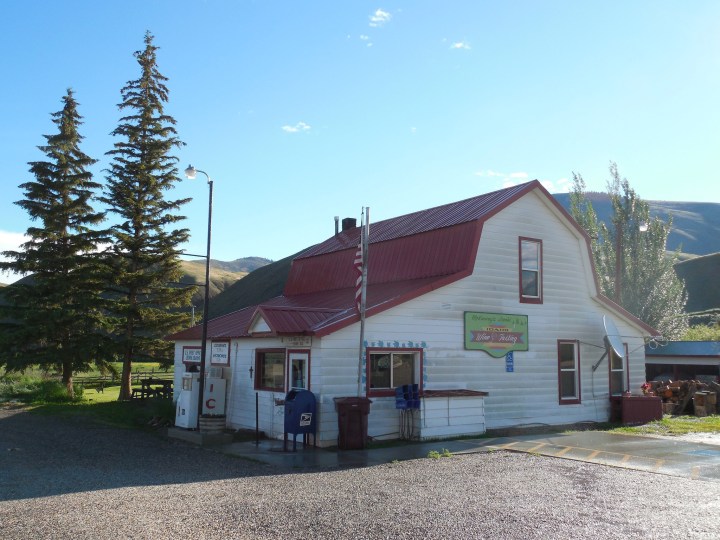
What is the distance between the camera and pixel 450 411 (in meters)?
16.4

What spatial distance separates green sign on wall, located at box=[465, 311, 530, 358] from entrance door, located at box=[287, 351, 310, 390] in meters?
4.69

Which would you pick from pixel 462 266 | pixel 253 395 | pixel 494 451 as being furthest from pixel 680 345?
pixel 253 395

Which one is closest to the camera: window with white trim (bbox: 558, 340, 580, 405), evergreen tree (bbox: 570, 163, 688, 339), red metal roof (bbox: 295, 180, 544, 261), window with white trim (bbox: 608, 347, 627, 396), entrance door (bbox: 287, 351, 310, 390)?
entrance door (bbox: 287, 351, 310, 390)

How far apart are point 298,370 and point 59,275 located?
664 inches

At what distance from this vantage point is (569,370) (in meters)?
20.2

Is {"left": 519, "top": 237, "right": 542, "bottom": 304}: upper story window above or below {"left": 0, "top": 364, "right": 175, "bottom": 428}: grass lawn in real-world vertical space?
above

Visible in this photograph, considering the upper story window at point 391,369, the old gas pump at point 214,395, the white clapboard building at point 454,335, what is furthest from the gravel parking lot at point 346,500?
the old gas pump at point 214,395

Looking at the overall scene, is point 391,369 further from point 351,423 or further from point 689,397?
point 689,397

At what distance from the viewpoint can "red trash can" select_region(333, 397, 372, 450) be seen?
14.6m

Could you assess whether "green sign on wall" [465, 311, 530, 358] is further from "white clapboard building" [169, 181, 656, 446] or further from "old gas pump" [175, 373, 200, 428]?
"old gas pump" [175, 373, 200, 428]

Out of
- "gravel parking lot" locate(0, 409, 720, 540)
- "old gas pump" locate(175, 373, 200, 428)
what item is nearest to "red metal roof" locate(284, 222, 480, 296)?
"old gas pump" locate(175, 373, 200, 428)

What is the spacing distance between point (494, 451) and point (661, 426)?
8.13 m

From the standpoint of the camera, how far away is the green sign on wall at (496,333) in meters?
17.9

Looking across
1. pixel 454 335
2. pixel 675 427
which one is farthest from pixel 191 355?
pixel 675 427
